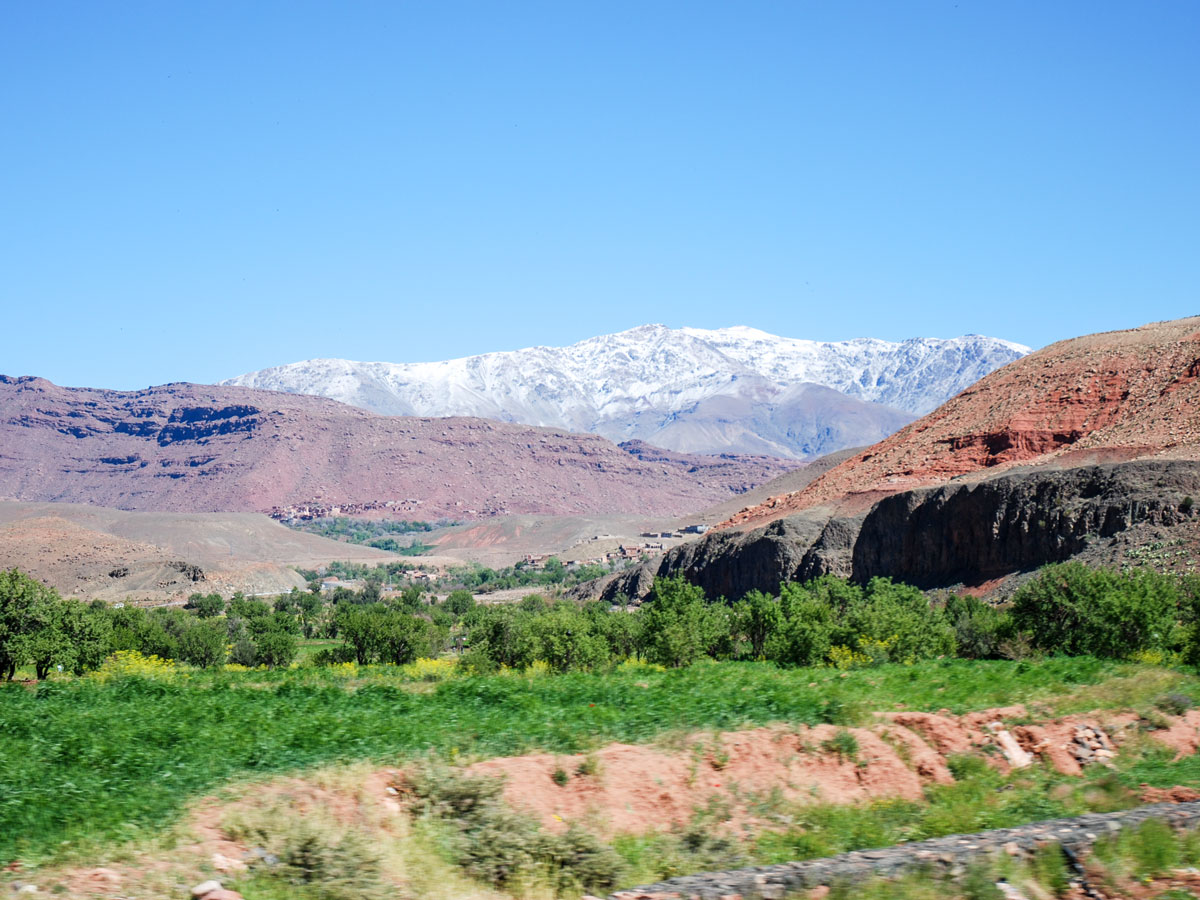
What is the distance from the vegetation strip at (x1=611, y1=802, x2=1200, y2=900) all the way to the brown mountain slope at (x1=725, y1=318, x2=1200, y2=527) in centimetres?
5928

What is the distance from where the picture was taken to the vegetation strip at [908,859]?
11.3 m

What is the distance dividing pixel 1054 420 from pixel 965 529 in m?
23.1

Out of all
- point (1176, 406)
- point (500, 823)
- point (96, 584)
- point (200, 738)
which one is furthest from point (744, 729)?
point (96, 584)

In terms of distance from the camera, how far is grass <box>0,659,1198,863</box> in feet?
38.3

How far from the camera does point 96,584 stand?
4990 inches

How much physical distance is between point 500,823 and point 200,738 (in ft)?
15.4

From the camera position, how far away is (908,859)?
11.8 metres

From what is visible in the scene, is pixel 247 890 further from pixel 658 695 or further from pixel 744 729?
pixel 658 695

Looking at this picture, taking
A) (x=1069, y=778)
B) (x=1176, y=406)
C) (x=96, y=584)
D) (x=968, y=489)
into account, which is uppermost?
(x=1176, y=406)

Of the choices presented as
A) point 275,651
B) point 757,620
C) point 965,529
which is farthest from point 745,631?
point 275,651

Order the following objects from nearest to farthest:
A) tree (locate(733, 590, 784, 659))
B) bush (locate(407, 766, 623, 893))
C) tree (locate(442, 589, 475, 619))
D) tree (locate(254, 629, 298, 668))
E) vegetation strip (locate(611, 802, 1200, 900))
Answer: vegetation strip (locate(611, 802, 1200, 900)) < bush (locate(407, 766, 623, 893)) < tree (locate(733, 590, 784, 659)) < tree (locate(254, 629, 298, 668)) < tree (locate(442, 589, 475, 619))

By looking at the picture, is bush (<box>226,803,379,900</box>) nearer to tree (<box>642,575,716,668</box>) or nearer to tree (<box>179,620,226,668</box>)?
tree (<box>642,575,716,668</box>)

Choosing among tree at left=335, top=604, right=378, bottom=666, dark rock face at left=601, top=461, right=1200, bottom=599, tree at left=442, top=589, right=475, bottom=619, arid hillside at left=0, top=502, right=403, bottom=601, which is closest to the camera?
dark rock face at left=601, top=461, right=1200, bottom=599

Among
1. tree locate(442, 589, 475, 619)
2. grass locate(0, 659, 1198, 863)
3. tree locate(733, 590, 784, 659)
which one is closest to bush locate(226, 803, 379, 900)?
grass locate(0, 659, 1198, 863)
